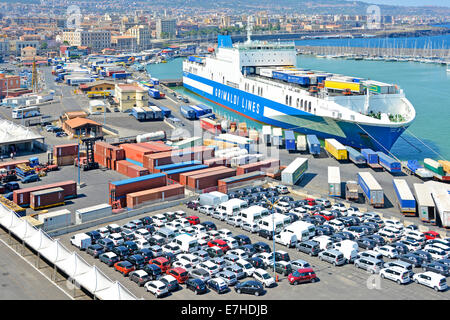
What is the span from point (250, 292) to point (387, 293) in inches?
153

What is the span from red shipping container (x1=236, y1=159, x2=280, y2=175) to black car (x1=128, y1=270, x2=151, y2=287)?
11.9 meters

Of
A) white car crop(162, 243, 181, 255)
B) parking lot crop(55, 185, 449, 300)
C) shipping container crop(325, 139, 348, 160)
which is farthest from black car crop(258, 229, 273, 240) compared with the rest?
shipping container crop(325, 139, 348, 160)

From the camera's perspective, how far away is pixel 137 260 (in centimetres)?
1661

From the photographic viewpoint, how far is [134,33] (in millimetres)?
144750

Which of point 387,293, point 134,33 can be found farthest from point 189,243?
point 134,33

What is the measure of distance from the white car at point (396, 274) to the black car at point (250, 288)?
3925 mm

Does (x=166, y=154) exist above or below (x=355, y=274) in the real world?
above

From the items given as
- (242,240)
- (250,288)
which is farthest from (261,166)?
(250,288)

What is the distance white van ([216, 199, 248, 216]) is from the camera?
70.6 feet

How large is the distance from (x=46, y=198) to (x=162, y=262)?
8.76 m

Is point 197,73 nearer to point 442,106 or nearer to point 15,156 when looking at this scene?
point 442,106

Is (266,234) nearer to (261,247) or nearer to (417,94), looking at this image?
(261,247)

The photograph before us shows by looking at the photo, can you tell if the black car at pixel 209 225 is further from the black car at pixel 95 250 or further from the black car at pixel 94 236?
the black car at pixel 95 250

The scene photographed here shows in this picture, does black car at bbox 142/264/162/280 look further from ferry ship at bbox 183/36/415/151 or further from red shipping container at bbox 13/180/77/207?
ferry ship at bbox 183/36/415/151
